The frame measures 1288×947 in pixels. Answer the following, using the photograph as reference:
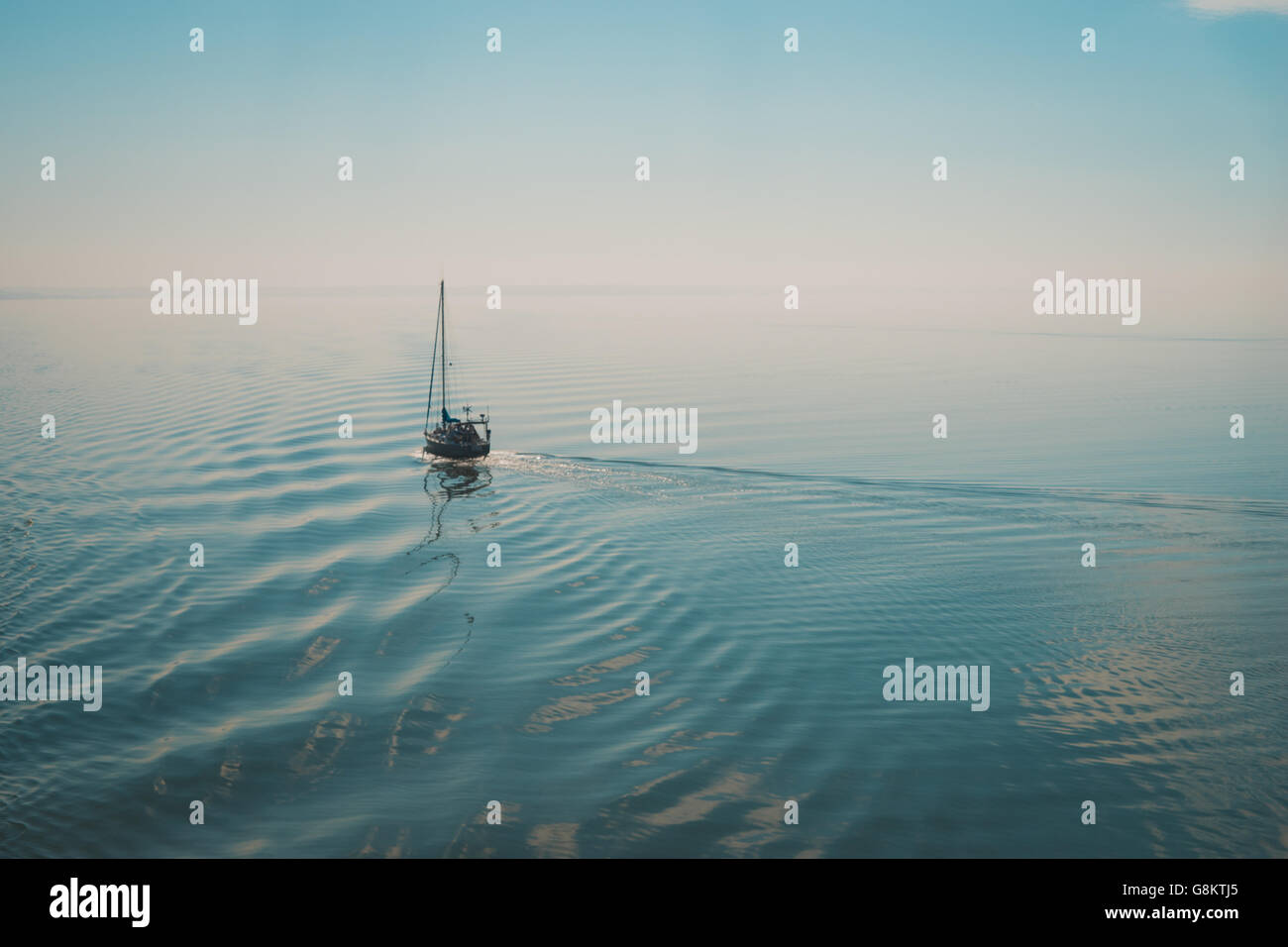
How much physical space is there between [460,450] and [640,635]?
30.6 m

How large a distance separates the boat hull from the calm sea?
43.5 inches

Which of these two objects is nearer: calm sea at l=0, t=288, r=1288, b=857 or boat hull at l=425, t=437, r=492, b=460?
calm sea at l=0, t=288, r=1288, b=857

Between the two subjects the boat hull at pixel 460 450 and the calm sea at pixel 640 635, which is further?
the boat hull at pixel 460 450

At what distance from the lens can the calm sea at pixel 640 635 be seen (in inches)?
853

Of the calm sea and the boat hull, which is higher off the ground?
the boat hull

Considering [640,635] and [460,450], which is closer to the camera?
[640,635]

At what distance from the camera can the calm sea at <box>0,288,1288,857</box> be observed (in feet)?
71.1

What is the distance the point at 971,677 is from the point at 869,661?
344cm

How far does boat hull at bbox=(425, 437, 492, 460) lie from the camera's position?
5903 cm

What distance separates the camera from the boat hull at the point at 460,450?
59031 millimetres

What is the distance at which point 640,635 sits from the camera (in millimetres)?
32219

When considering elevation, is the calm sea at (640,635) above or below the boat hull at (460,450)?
below

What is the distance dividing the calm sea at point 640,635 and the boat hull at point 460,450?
1104mm
